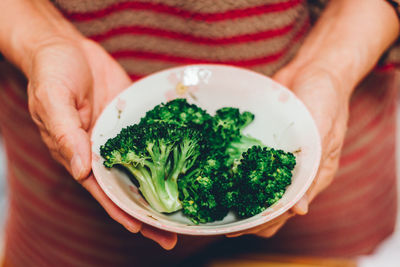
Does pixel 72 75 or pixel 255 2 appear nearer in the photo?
pixel 72 75

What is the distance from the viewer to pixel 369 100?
1755mm

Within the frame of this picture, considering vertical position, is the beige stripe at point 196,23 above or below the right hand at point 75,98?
above

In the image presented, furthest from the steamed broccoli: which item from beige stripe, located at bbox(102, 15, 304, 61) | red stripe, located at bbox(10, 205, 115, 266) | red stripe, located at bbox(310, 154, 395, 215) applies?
red stripe, located at bbox(10, 205, 115, 266)

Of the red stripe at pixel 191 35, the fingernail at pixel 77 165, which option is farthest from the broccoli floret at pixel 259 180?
the red stripe at pixel 191 35

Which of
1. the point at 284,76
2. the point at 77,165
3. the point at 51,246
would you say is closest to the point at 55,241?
the point at 51,246

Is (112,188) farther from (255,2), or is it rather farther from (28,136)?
(28,136)

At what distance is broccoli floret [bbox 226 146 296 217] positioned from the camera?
101 cm

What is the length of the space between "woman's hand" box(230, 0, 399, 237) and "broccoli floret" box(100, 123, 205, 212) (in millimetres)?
477

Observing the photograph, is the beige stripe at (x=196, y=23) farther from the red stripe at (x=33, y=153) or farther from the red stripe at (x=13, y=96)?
the red stripe at (x=33, y=153)

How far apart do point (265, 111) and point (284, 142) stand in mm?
144

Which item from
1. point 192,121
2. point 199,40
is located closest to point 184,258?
point 192,121

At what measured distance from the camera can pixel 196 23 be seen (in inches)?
55.7

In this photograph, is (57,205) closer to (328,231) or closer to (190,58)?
(190,58)

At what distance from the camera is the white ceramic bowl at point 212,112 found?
947 millimetres
